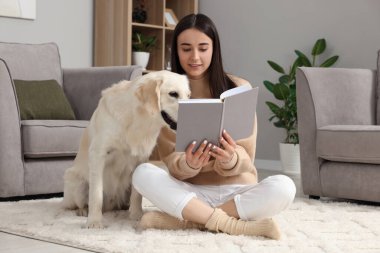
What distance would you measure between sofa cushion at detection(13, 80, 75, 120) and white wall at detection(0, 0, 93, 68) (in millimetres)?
1275

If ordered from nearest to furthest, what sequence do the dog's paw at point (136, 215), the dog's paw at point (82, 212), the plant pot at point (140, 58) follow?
1. the dog's paw at point (136, 215)
2. the dog's paw at point (82, 212)
3. the plant pot at point (140, 58)

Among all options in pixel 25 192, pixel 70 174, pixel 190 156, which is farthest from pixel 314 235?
pixel 25 192

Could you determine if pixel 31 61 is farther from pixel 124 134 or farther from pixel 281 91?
pixel 281 91

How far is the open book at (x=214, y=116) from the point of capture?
1962 millimetres

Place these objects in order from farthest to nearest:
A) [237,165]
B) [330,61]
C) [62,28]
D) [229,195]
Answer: [62,28], [330,61], [229,195], [237,165]

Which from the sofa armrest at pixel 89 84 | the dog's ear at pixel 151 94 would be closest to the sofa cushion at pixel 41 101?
the sofa armrest at pixel 89 84

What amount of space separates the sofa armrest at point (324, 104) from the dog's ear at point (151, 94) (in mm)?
1445

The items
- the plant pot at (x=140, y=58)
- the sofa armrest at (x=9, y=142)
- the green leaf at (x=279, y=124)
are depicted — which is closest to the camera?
the sofa armrest at (x=9, y=142)

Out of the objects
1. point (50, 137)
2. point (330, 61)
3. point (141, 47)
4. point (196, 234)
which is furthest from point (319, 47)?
point (196, 234)

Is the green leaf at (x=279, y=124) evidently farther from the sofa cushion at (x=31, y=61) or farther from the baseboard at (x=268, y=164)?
the sofa cushion at (x=31, y=61)

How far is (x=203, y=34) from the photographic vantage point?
2369 mm

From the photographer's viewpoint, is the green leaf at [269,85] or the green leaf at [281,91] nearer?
the green leaf at [281,91]

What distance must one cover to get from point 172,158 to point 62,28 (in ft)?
10.1

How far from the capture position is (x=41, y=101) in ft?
11.6
